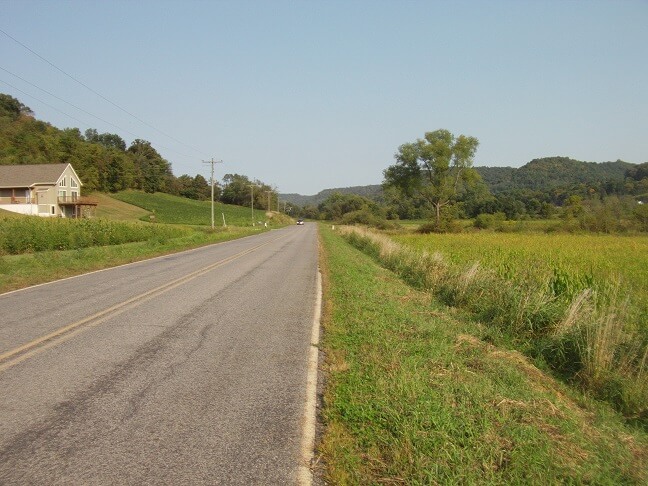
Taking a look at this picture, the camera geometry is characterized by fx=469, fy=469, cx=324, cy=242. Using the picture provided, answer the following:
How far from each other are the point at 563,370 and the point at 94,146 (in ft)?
315

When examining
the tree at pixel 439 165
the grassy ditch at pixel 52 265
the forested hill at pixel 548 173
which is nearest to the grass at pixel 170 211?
the tree at pixel 439 165

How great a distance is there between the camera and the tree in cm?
6581

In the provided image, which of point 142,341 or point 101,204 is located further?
point 101,204

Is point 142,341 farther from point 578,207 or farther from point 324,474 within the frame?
point 578,207

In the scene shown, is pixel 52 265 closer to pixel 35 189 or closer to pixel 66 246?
pixel 66 246

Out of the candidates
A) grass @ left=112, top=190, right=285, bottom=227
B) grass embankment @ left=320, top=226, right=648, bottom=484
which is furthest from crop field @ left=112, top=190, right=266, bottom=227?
grass embankment @ left=320, top=226, right=648, bottom=484

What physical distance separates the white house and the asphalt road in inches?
1995

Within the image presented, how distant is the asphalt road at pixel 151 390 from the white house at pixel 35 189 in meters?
50.7

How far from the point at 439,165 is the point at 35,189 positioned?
168 ft

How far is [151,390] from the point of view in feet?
16.5

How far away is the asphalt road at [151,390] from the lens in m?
3.55

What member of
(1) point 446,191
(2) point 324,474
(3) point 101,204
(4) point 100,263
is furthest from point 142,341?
(3) point 101,204

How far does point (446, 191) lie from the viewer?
65.7 metres

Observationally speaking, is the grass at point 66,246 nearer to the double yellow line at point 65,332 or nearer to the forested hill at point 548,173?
→ the double yellow line at point 65,332
